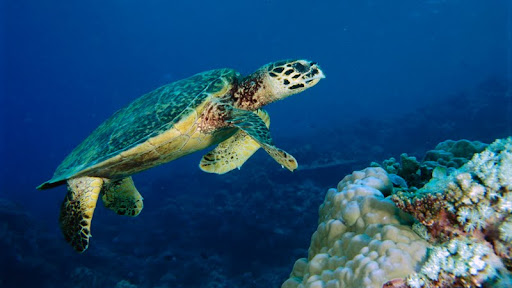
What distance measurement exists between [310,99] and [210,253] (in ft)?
160

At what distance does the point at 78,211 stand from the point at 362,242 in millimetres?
3391

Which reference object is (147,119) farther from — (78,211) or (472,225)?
(472,225)

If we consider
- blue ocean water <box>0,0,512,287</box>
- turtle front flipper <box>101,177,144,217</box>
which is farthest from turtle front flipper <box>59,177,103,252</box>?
blue ocean water <box>0,0,512,287</box>

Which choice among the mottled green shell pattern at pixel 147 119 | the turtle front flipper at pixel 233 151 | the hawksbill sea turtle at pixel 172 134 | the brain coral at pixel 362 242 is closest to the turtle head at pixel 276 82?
the hawksbill sea turtle at pixel 172 134

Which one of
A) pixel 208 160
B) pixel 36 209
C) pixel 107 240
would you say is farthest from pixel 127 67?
pixel 208 160

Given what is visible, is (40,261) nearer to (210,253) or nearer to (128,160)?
(210,253)

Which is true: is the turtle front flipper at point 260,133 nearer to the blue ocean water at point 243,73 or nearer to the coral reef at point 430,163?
the coral reef at point 430,163

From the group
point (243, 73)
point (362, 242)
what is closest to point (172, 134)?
point (362, 242)

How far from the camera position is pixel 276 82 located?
12.2 feet

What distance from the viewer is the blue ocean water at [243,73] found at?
8219 millimetres

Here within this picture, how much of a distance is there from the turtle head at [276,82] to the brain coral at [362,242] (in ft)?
5.36

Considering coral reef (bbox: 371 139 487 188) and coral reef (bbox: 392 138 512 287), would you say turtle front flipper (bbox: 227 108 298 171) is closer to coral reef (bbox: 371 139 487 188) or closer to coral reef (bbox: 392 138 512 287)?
coral reef (bbox: 371 139 487 188)

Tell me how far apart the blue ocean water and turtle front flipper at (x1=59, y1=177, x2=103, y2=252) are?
449 cm

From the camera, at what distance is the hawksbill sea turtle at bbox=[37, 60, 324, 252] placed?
322 cm
